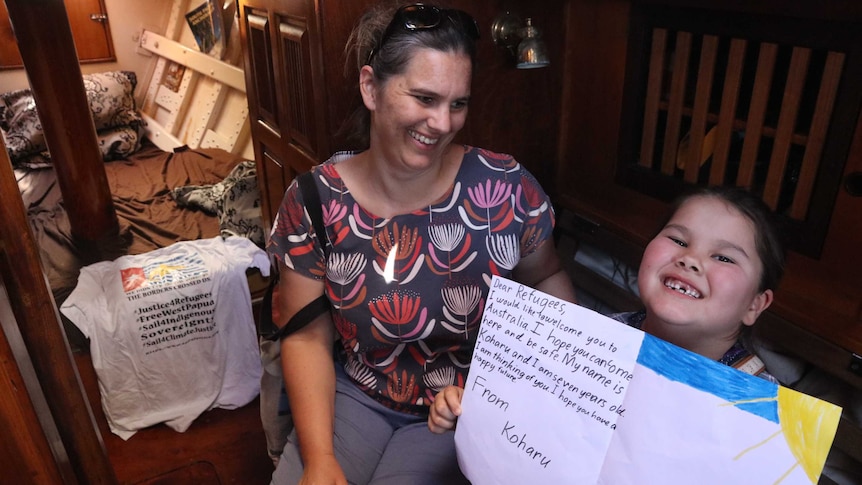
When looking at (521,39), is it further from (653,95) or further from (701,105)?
(701,105)

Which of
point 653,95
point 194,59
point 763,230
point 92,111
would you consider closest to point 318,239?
point 763,230

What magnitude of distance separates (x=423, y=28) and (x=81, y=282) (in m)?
1.57

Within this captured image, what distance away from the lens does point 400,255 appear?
1127 mm

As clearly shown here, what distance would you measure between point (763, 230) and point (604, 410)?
0.42 meters

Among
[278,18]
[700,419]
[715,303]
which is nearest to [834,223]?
[715,303]

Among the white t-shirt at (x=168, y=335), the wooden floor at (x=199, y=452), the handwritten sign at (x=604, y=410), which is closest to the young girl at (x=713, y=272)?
the handwritten sign at (x=604, y=410)

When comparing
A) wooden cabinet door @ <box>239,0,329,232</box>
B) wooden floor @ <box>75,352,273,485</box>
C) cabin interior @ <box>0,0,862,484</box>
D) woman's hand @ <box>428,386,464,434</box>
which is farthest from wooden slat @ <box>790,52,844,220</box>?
wooden floor @ <box>75,352,273,485</box>

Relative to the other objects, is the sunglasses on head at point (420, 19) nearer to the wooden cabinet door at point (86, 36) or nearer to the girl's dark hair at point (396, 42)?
the girl's dark hair at point (396, 42)

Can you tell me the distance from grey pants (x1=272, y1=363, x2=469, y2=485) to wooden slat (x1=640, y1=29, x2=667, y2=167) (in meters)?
0.84

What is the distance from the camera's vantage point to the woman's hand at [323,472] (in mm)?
1042

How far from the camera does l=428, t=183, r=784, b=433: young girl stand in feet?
2.78

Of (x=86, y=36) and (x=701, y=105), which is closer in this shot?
(x=701, y=105)

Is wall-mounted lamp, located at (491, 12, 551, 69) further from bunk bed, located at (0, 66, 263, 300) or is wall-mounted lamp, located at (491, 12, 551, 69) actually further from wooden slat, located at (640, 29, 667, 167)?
bunk bed, located at (0, 66, 263, 300)

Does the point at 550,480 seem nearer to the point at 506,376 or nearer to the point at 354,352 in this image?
the point at 506,376
